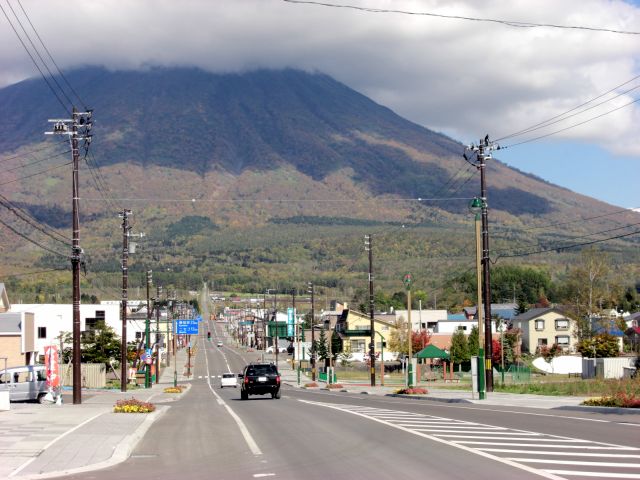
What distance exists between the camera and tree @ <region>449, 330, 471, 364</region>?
93062 millimetres

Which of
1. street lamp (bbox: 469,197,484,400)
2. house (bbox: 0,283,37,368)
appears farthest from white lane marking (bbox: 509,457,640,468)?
house (bbox: 0,283,37,368)

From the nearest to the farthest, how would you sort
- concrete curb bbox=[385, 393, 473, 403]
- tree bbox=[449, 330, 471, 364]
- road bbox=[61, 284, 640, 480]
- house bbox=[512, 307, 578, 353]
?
1. road bbox=[61, 284, 640, 480]
2. concrete curb bbox=[385, 393, 473, 403]
3. tree bbox=[449, 330, 471, 364]
4. house bbox=[512, 307, 578, 353]

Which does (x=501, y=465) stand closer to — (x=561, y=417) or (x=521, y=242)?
(x=561, y=417)

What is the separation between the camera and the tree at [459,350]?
93.1 m

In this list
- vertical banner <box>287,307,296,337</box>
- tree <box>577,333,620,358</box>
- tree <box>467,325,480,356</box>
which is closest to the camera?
tree <box>577,333,620,358</box>

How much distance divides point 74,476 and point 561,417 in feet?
52.3

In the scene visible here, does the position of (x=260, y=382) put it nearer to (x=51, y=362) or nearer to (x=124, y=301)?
(x=51, y=362)

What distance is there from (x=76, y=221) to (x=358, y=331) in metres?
93.5

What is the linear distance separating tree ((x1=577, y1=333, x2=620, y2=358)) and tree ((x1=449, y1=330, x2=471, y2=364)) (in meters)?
17.1

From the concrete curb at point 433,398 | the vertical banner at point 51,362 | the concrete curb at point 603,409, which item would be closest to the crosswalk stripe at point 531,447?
the concrete curb at point 603,409

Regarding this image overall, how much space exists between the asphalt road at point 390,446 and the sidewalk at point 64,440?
0.51 meters

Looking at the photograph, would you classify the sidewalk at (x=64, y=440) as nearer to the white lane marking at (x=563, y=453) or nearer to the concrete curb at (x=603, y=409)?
the white lane marking at (x=563, y=453)

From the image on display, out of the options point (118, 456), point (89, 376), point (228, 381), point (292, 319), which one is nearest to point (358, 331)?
point (292, 319)

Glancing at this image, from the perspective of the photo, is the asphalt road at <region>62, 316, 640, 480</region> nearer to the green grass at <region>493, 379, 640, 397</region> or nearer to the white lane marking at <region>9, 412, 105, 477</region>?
the white lane marking at <region>9, 412, 105, 477</region>
